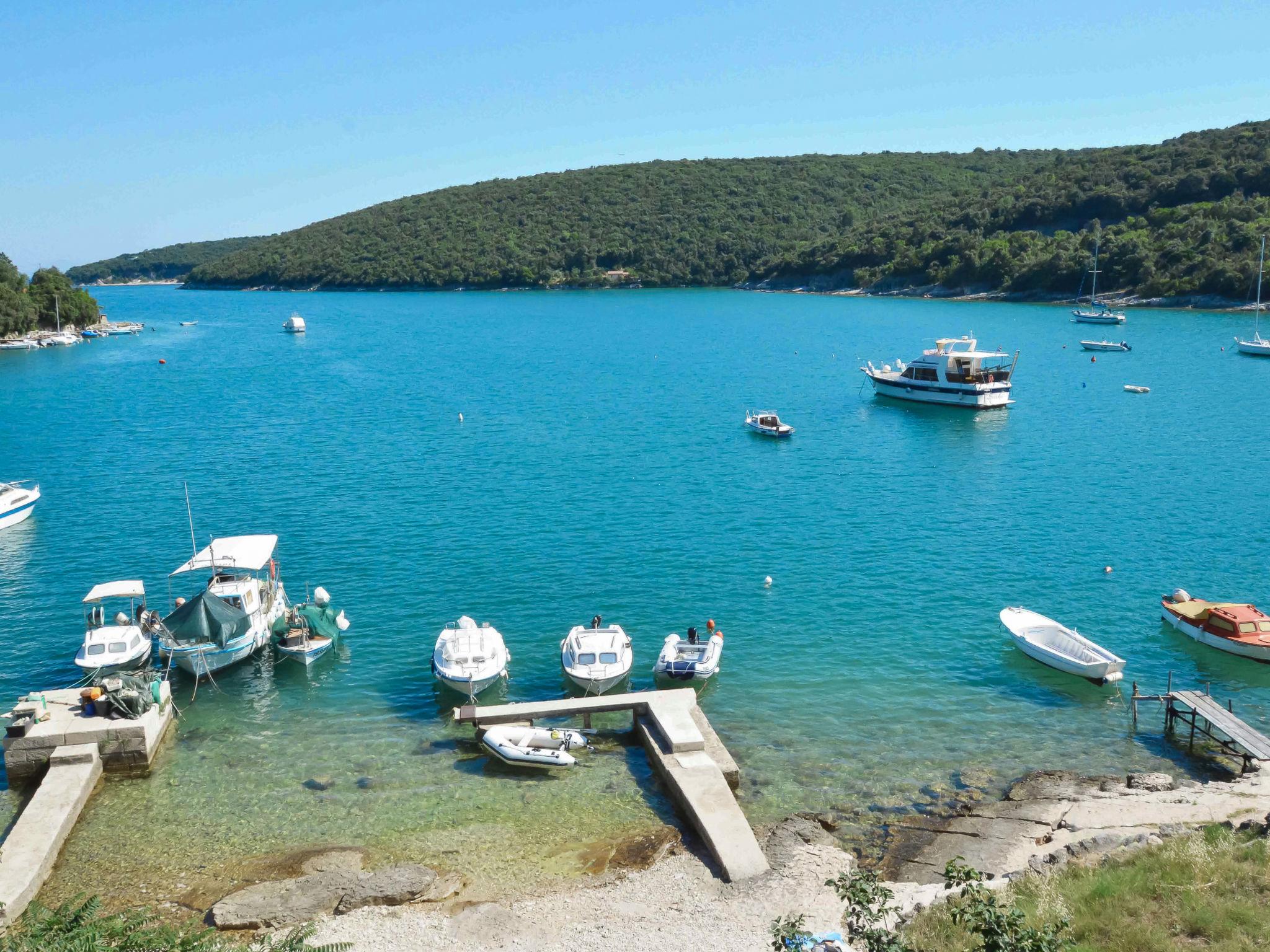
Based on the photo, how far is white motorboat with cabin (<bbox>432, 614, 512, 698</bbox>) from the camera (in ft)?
88.4

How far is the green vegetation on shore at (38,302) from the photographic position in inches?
4660

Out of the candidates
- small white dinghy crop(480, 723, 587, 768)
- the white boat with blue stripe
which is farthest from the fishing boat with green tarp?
the white boat with blue stripe

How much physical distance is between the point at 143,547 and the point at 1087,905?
121 ft

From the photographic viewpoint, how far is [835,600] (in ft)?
114

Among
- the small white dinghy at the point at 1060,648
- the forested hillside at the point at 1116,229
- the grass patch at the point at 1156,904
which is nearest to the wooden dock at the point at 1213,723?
the small white dinghy at the point at 1060,648

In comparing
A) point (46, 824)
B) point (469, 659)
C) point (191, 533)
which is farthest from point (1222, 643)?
point (191, 533)

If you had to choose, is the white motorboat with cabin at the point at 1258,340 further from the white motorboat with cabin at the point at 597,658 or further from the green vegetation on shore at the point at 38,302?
the green vegetation on shore at the point at 38,302

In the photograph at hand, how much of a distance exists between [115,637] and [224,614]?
308cm

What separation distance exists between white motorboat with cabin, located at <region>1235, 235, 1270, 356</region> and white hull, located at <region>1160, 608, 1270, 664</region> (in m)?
80.1

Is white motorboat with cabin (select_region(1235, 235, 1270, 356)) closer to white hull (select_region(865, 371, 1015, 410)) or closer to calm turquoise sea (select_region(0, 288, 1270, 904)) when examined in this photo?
calm turquoise sea (select_region(0, 288, 1270, 904))

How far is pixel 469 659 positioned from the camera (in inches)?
1078

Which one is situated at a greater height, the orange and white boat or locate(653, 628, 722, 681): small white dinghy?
locate(653, 628, 722, 681): small white dinghy

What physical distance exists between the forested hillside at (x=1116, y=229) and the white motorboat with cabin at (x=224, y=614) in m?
141

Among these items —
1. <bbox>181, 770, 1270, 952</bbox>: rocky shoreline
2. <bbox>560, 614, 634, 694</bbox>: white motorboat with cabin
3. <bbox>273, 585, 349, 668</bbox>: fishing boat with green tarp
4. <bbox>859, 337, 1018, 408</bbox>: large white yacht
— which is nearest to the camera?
<bbox>181, 770, 1270, 952</bbox>: rocky shoreline
